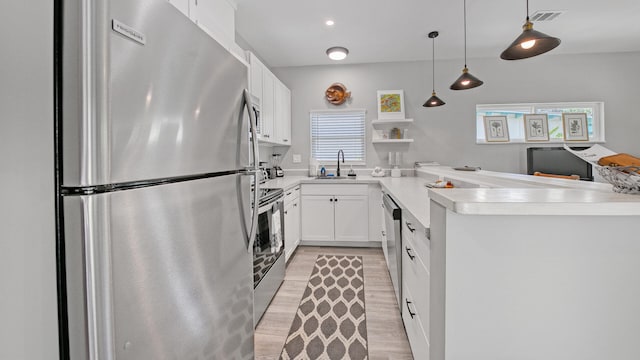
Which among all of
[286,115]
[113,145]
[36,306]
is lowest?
[36,306]

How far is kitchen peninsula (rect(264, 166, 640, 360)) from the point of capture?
0.94m

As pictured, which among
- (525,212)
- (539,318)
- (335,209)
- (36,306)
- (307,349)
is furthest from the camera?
(335,209)

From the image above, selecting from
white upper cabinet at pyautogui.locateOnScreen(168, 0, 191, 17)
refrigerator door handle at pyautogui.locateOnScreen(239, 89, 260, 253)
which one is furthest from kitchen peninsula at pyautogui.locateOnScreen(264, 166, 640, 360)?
white upper cabinet at pyautogui.locateOnScreen(168, 0, 191, 17)

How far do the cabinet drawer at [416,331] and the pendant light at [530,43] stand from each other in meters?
1.68

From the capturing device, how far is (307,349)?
175 cm

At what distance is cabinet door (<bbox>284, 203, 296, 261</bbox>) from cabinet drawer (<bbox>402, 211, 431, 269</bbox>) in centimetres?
156

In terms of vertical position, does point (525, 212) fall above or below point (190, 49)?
below

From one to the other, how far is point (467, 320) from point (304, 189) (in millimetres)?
2944

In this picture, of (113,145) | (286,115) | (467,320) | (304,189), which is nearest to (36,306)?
(113,145)

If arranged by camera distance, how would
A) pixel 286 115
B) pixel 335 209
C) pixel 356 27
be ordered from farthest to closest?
pixel 286 115 < pixel 335 209 < pixel 356 27

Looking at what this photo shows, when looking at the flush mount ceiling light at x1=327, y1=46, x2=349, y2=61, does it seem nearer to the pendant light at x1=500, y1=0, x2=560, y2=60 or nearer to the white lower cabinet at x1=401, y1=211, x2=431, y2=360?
the pendant light at x1=500, y1=0, x2=560, y2=60

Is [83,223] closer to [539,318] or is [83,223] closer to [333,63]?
[539,318]

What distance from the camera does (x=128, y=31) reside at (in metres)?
0.64

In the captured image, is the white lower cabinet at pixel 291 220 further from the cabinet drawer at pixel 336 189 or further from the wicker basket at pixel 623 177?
the wicker basket at pixel 623 177
